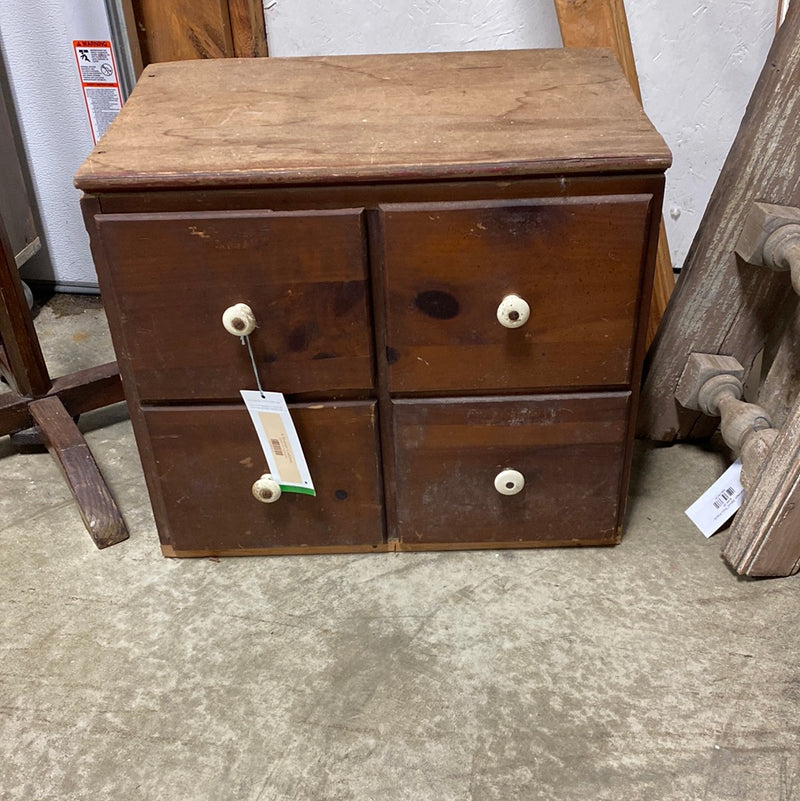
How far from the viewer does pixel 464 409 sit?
1.10 meters

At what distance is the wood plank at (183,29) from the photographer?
1447mm

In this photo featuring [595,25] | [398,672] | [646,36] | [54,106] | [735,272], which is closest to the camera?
[398,672]

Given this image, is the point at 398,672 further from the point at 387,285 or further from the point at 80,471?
the point at 80,471

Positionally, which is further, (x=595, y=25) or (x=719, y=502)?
(x=595, y=25)

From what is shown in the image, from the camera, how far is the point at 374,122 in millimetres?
1036

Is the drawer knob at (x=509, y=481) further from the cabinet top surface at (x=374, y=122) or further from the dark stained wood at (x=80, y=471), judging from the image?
the dark stained wood at (x=80, y=471)

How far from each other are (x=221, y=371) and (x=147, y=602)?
35 cm

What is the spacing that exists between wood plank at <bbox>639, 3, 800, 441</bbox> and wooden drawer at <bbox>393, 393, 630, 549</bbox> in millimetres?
253

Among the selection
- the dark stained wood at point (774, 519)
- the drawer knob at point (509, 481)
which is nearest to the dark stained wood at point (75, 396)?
the drawer knob at point (509, 481)

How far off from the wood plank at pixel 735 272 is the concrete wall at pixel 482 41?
0.36 metres

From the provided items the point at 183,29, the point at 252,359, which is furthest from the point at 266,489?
the point at 183,29

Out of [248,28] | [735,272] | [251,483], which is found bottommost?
[251,483]

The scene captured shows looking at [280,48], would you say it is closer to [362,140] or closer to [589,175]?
[362,140]

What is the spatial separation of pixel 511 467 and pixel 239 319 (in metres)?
0.40
